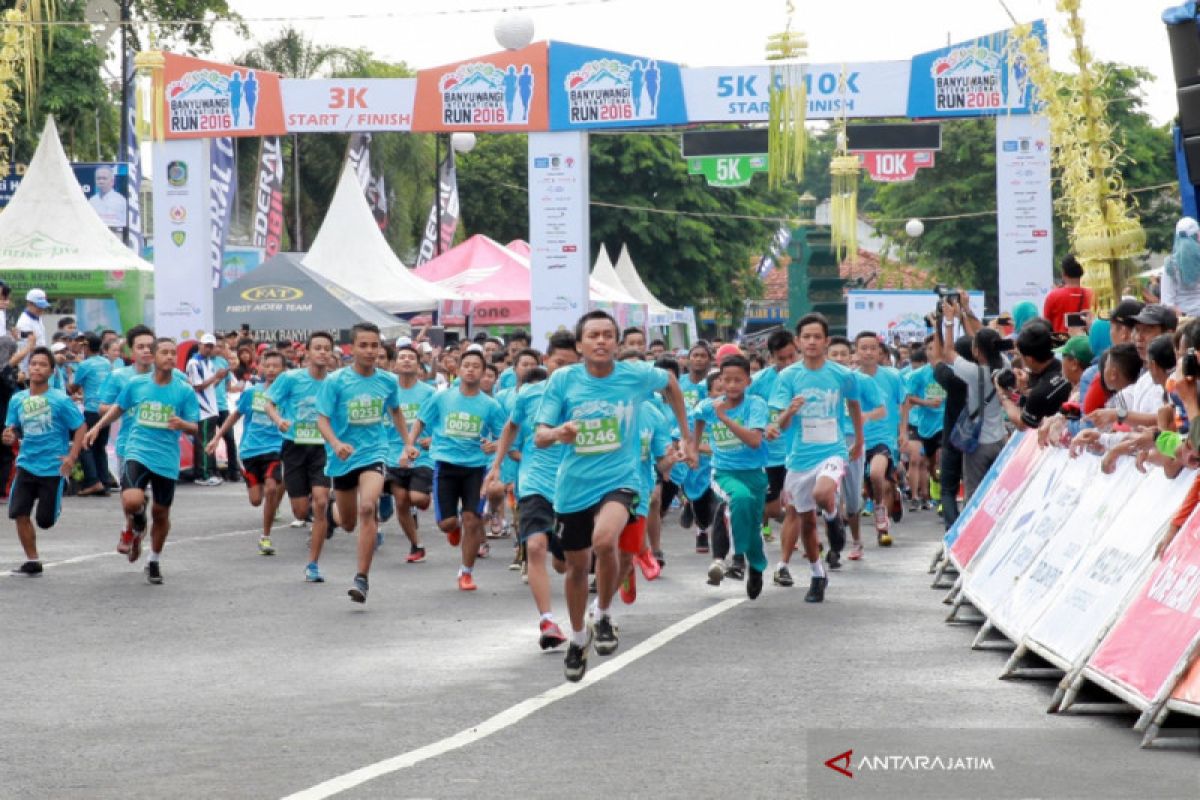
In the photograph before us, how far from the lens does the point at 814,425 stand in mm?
13852

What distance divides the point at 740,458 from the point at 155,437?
4529 millimetres

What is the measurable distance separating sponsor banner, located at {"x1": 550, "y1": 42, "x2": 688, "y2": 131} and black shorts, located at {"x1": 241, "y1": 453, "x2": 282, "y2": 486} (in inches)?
400

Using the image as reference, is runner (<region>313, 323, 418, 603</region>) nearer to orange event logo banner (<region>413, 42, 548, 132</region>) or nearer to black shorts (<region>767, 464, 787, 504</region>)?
black shorts (<region>767, 464, 787, 504</region>)

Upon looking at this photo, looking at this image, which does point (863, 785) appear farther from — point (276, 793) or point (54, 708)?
point (54, 708)

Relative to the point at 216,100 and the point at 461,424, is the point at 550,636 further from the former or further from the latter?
the point at 216,100

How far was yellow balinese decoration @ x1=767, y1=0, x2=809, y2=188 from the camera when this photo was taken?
2480 centimetres

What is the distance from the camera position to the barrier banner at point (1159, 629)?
785 centimetres

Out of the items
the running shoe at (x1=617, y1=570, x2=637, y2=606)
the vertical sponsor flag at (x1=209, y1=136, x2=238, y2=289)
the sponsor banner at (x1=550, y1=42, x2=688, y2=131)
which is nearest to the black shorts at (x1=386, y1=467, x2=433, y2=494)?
the running shoe at (x1=617, y1=570, x2=637, y2=606)

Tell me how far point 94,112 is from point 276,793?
129ft

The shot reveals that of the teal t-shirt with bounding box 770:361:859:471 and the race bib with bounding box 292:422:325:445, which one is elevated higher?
the teal t-shirt with bounding box 770:361:859:471

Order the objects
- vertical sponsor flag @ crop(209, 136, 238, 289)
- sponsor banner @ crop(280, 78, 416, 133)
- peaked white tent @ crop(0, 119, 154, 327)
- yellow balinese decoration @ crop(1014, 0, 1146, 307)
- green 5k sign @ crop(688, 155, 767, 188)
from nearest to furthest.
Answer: yellow balinese decoration @ crop(1014, 0, 1146, 307) → green 5k sign @ crop(688, 155, 767, 188) → sponsor banner @ crop(280, 78, 416, 133) → peaked white tent @ crop(0, 119, 154, 327) → vertical sponsor flag @ crop(209, 136, 238, 289)

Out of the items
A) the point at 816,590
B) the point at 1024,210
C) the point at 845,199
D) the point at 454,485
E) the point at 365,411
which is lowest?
the point at 816,590

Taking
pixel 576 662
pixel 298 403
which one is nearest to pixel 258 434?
pixel 298 403

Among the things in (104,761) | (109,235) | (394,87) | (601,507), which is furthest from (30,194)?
(104,761)
